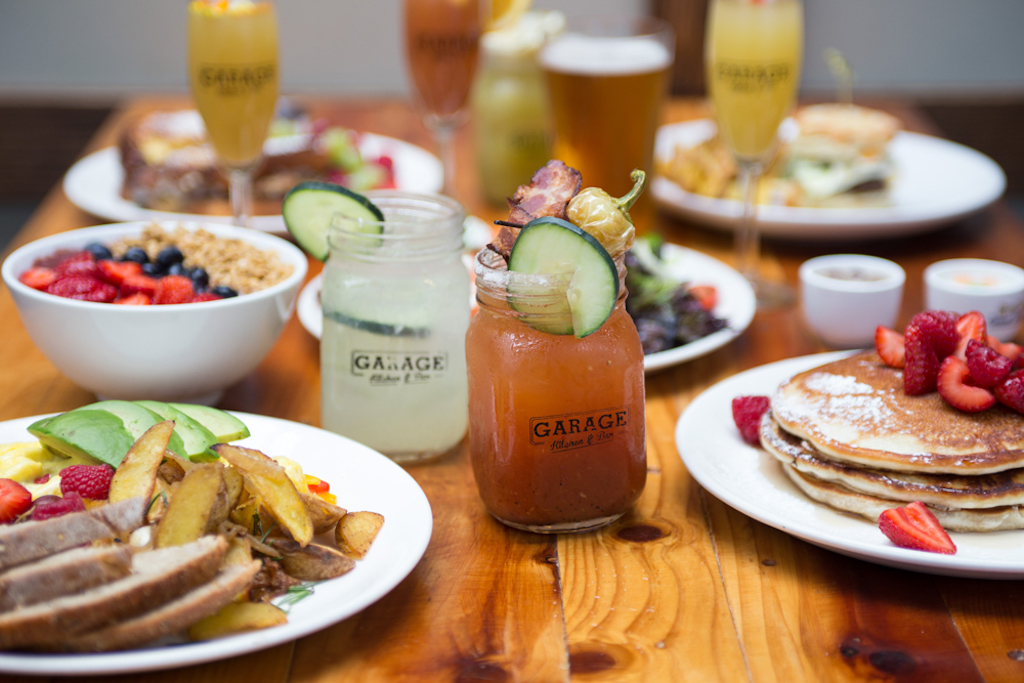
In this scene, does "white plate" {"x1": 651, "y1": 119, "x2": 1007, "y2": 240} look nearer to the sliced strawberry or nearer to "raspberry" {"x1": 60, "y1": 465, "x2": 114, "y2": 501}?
the sliced strawberry

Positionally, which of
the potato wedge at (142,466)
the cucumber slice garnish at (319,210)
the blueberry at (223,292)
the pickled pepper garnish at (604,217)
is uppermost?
the pickled pepper garnish at (604,217)

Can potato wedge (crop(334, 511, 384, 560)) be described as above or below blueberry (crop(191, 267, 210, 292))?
below

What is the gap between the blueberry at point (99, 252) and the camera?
151 centimetres

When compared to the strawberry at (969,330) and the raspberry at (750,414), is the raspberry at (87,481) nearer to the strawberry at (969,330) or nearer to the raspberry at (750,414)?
the raspberry at (750,414)

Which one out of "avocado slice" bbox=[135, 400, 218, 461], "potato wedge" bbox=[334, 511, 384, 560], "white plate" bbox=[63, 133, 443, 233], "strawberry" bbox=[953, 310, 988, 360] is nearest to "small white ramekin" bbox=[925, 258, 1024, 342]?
"strawberry" bbox=[953, 310, 988, 360]

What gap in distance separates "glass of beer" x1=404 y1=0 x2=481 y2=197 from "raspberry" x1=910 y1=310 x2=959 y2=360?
1.31 meters

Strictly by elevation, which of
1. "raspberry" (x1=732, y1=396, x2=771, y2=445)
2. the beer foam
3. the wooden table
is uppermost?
the beer foam

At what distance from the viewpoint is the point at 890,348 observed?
1.33 metres

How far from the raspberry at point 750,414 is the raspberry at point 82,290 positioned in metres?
0.89

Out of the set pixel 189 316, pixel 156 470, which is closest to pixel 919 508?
pixel 156 470

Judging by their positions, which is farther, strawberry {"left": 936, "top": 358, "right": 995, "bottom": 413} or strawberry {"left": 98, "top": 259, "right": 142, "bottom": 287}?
strawberry {"left": 98, "top": 259, "right": 142, "bottom": 287}

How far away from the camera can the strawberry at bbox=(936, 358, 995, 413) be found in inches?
46.4

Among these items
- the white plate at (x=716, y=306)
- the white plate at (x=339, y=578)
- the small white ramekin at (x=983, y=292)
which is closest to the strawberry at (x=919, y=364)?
the white plate at (x=716, y=306)

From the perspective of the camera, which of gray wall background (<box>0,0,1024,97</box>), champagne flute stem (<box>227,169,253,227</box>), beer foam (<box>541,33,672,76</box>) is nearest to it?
champagne flute stem (<box>227,169,253,227</box>)
